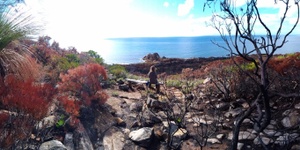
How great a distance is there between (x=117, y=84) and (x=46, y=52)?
12.0 feet

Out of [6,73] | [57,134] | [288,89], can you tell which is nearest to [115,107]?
[57,134]

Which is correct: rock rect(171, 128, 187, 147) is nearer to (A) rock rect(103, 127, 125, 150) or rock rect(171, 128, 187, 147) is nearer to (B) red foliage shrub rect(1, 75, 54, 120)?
(A) rock rect(103, 127, 125, 150)

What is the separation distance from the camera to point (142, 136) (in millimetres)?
5621

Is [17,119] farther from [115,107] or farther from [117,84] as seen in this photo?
[117,84]

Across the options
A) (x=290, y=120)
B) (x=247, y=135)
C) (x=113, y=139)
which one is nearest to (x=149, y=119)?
(x=113, y=139)

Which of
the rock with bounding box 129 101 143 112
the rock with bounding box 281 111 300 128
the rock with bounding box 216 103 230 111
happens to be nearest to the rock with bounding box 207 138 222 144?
the rock with bounding box 281 111 300 128

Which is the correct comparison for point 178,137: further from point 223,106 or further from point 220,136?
point 223,106

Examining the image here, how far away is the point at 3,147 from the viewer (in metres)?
3.15

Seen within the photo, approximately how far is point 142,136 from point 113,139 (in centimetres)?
70

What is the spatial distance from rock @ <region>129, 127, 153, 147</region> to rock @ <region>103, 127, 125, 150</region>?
0.86 feet

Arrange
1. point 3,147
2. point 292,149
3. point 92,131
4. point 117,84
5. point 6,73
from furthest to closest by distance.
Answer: point 117,84 < point 92,131 < point 292,149 < point 6,73 < point 3,147

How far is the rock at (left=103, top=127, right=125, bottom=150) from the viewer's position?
5.32m

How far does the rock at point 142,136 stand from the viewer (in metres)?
5.50

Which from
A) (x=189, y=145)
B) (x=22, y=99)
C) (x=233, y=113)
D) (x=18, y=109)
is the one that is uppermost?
(x=22, y=99)
